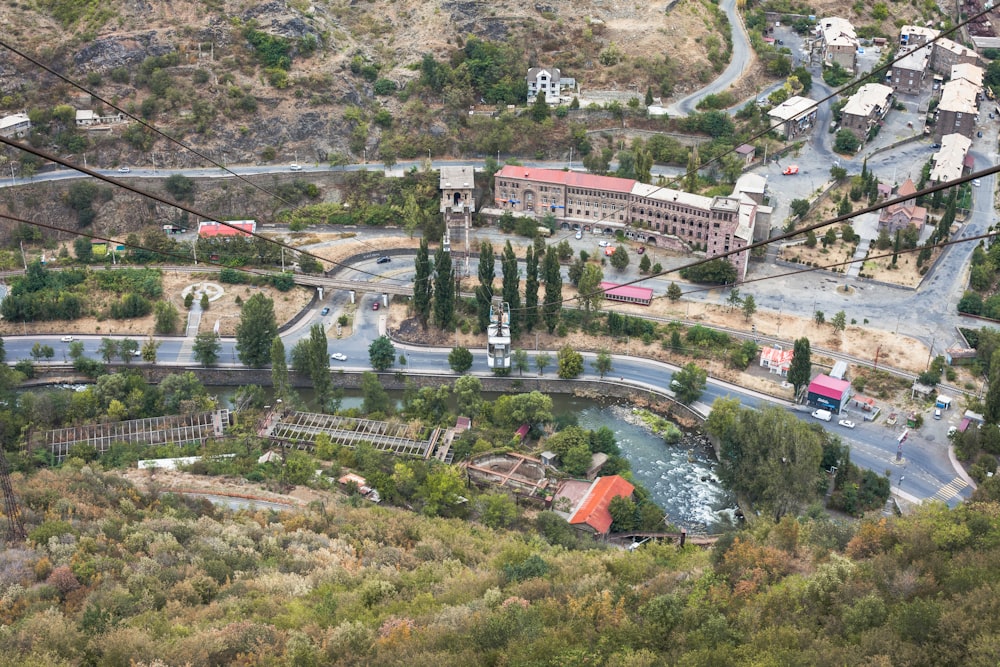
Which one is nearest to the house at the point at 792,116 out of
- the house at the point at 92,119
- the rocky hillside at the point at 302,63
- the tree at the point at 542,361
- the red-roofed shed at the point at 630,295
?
the rocky hillside at the point at 302,63

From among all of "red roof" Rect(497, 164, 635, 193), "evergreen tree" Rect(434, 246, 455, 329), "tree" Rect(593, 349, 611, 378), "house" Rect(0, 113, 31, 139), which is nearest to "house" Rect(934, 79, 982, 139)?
"red roof" Rect(497, 164, 635, 193)

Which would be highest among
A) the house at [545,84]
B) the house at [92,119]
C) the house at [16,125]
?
the house at [545,84]

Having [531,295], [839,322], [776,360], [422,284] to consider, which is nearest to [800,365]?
→ [776,360]

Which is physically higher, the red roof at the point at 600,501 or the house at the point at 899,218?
the house at the point at 899,218

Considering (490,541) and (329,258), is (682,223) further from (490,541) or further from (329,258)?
(490,541)

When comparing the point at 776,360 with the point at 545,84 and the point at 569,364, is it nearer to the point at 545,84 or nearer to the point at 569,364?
the point at 569,364

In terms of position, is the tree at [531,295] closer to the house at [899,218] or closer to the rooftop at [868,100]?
the house at [899,218]

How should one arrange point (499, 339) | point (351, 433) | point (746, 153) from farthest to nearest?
point (746, 153)
point (499, 339)
point (351, 433)
